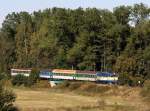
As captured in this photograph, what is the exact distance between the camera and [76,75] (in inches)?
3989

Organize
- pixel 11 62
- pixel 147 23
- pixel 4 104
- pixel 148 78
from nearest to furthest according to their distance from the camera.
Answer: pixel 4 104 < pixel 148 78 < pixel 147 23 < pixel 11 62

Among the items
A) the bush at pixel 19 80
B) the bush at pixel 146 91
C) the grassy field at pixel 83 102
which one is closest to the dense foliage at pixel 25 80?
the bush at pixel 19 80

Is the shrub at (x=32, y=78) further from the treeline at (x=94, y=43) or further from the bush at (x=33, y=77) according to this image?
the treeline at (x=94, y=43)

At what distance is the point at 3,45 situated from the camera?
415ft

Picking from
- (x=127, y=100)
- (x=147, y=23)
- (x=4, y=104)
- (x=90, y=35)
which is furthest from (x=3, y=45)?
(x=4, y=104)

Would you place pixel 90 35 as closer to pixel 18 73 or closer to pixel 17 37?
pixel 18 73

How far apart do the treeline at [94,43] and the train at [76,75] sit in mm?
2343

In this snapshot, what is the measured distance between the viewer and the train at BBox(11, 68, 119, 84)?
9725cm

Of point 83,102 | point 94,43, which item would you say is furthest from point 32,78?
point 83,102

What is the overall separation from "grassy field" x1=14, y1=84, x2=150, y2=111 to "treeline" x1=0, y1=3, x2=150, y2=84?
388 inches

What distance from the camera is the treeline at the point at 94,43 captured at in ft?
332

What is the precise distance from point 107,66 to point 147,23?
1146cm

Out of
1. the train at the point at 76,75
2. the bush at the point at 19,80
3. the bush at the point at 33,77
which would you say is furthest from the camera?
the bush at the point at 19,80

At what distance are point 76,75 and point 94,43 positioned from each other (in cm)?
1132
